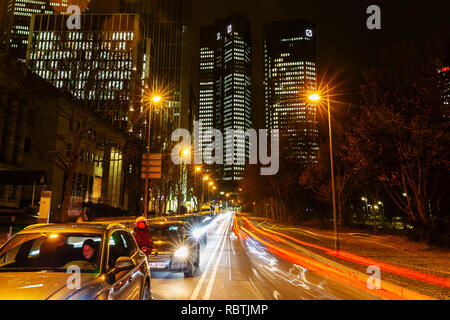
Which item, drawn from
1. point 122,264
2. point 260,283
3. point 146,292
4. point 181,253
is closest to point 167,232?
point 181,253

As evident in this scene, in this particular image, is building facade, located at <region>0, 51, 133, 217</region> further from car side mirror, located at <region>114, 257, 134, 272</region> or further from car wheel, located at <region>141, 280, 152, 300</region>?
car side mirror, located at <region>114, 257, 134, 272</region>

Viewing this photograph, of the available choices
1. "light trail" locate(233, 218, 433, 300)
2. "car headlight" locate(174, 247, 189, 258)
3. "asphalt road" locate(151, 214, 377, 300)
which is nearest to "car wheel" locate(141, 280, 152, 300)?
"asphalt road" locate(151, 214, 377, 300)

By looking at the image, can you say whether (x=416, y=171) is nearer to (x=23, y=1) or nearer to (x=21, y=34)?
(x=21, y=34)

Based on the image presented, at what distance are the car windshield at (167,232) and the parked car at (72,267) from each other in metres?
4.33

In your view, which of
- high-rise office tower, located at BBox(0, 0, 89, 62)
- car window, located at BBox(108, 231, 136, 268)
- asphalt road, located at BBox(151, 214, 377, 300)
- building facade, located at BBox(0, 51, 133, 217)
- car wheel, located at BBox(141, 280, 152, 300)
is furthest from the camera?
high-rise office tower, located at BBox(0, 0, 89, 62)

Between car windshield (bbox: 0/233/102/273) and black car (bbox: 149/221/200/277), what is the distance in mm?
3946

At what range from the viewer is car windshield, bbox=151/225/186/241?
30.9 feet

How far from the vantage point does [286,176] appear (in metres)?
44.2

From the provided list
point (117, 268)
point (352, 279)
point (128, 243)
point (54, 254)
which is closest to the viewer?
point (117, 268)

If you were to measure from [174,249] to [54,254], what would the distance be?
4928 mm

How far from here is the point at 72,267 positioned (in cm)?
385

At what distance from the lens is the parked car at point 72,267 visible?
125 inches
